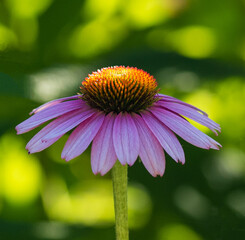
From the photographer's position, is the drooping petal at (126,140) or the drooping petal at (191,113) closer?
the drooping petal at (126,140)

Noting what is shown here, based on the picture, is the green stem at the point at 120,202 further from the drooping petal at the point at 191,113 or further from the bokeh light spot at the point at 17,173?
the bokeh light spot at the point at 17,173

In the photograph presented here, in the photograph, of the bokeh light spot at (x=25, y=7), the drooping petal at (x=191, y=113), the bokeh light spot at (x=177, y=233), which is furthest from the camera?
the bokeh light spot at (x=25, y=7)

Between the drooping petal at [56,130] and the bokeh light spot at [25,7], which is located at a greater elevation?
the bokeh light spot at [25,7]

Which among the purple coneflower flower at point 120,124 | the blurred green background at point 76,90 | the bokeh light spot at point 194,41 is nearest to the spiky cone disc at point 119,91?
the purple coneflower flower at point 120,124

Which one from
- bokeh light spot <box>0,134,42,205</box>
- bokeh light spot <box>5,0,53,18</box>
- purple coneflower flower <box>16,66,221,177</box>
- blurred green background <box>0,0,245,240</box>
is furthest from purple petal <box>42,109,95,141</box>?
Answer: bokeh light spot <box>5,0,53,18</box>

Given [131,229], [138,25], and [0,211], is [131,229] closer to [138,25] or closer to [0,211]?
[0,211]

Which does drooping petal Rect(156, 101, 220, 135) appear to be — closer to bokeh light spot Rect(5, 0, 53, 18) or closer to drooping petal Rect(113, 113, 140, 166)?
drooping petal Rect(113, 113, 140, 166)
